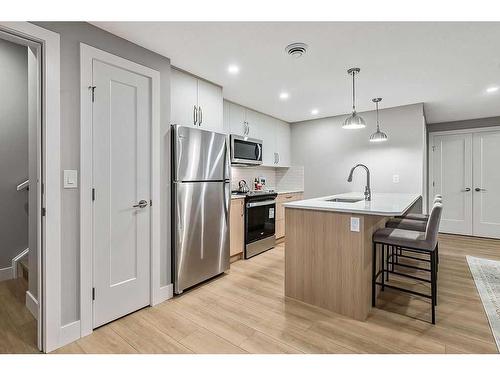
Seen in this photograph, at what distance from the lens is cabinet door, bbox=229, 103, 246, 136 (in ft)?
13.4

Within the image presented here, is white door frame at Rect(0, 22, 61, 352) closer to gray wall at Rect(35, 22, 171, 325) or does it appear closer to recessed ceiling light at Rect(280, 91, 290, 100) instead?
gray wall at Rect(35, 22, 171, 325)

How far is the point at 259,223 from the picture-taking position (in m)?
4.03

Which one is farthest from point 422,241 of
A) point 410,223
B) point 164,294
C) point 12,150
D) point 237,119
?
point 12,150

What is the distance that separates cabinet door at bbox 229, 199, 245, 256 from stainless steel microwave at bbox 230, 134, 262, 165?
0.67 metres

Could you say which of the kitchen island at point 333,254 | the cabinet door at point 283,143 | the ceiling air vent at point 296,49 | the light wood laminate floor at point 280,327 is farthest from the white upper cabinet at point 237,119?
the light wood laminate floor at point 280,327

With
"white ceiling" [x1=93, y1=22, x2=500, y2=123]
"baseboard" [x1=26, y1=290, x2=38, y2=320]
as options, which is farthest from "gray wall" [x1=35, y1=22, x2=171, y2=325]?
"baseboard" [x1=26, y1=290, x2=38, y2=320]

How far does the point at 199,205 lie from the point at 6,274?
2.31 meters

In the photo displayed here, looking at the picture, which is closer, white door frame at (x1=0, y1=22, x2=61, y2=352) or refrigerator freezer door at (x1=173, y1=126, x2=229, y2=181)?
white door frame at (x1=0, y1=22, x2=61, y2=352)

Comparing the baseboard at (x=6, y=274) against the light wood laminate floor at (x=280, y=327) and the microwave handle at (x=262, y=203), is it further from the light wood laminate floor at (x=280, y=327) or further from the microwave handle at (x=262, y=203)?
the microwave handle at (x=262, y=203)

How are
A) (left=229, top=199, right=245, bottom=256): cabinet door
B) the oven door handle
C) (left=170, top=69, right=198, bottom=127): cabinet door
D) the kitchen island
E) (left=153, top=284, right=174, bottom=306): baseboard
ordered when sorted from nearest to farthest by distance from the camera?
the kitchen island < (left=153, top=284, right=174, bottom=306): baseboard < (left=170, top=69, right=198, bottom=127): cabinet door < (left=229, top=199, right=245, bottom=256): cabinet door < the oven door handle

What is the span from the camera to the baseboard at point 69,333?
182cm
